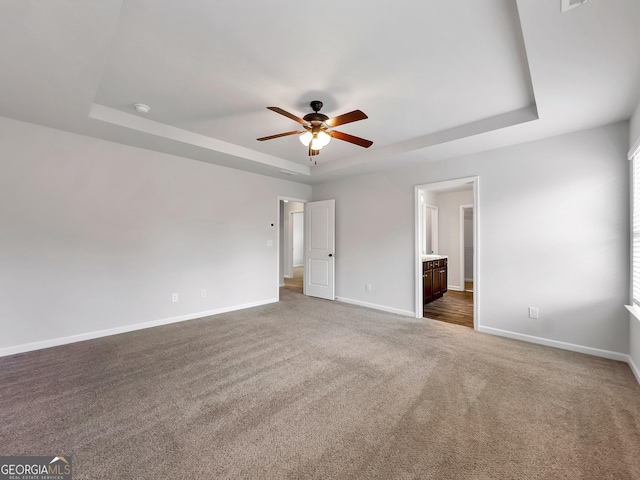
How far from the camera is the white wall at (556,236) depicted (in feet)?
9.40

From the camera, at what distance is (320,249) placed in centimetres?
571

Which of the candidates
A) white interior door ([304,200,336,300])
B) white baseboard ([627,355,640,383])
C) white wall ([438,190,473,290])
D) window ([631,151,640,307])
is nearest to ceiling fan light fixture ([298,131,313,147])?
white interior door ([304,200,336,300])

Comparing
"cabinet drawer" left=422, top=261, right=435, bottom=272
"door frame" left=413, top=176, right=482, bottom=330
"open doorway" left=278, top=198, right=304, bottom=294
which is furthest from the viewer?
"open doorway" left=278, top=198, right=304, bottom=294

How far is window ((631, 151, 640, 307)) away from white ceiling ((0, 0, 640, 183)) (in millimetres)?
544

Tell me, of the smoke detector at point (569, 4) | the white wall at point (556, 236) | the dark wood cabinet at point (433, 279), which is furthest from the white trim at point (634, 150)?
the dark wood cabinet at point (433, 279)

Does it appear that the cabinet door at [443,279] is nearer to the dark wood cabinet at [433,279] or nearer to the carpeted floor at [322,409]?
the dark wood cabinet at [433,279]

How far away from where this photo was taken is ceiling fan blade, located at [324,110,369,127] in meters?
2.29

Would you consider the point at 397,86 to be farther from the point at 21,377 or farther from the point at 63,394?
the point at 21,377

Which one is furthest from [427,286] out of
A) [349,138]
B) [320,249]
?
[349,138]

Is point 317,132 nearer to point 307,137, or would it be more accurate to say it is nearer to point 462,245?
point 307,137

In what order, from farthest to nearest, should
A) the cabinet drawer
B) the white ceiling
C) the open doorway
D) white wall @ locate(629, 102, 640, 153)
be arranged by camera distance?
the open doorway, the cabinet drawer, white wall @ locate(629, 102, 640, 153), the white ceiling

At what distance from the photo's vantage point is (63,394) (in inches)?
85.8

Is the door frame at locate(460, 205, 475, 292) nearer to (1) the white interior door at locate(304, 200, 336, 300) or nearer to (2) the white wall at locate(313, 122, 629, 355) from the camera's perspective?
(2) the white wall at locate(313, 122, 629, 355)

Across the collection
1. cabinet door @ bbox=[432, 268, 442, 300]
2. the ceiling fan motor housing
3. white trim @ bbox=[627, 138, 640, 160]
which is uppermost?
the ceiling fan motor housing
